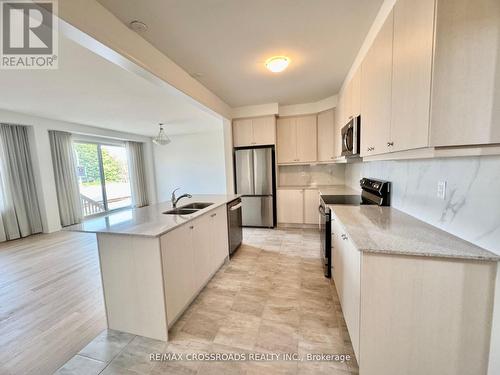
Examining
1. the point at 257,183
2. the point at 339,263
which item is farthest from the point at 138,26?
the point at 257,183

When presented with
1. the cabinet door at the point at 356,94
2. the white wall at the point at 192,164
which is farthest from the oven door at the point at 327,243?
the white wall at the point at 192,164

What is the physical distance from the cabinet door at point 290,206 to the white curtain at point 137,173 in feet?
17.6

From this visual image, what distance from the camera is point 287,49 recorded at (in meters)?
2.35

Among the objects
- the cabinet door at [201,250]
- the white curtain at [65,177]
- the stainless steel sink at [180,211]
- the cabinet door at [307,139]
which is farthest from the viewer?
the white curtain at [65,177]

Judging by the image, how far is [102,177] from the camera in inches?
247

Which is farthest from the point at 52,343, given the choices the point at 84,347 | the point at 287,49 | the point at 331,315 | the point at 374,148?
the point at 287,49

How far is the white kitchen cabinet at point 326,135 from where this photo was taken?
4121 millimetres

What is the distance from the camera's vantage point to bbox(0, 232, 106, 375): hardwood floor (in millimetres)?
1564

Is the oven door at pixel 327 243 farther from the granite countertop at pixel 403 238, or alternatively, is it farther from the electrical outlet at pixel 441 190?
the electrical outlet at pixel 441 190

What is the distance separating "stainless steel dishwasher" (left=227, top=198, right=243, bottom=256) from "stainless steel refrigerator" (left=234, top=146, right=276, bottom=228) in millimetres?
1102

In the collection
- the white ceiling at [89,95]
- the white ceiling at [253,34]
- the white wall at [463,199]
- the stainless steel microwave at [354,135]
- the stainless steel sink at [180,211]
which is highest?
the white ceiling at [253,34]

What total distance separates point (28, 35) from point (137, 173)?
5822 millimetres

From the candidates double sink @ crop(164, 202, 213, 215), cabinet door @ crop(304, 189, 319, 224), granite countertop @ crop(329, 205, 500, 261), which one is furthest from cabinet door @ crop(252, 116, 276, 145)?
granite countertop @ crop(329, 205, 500, 261)

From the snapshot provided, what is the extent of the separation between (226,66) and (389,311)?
2913mm
